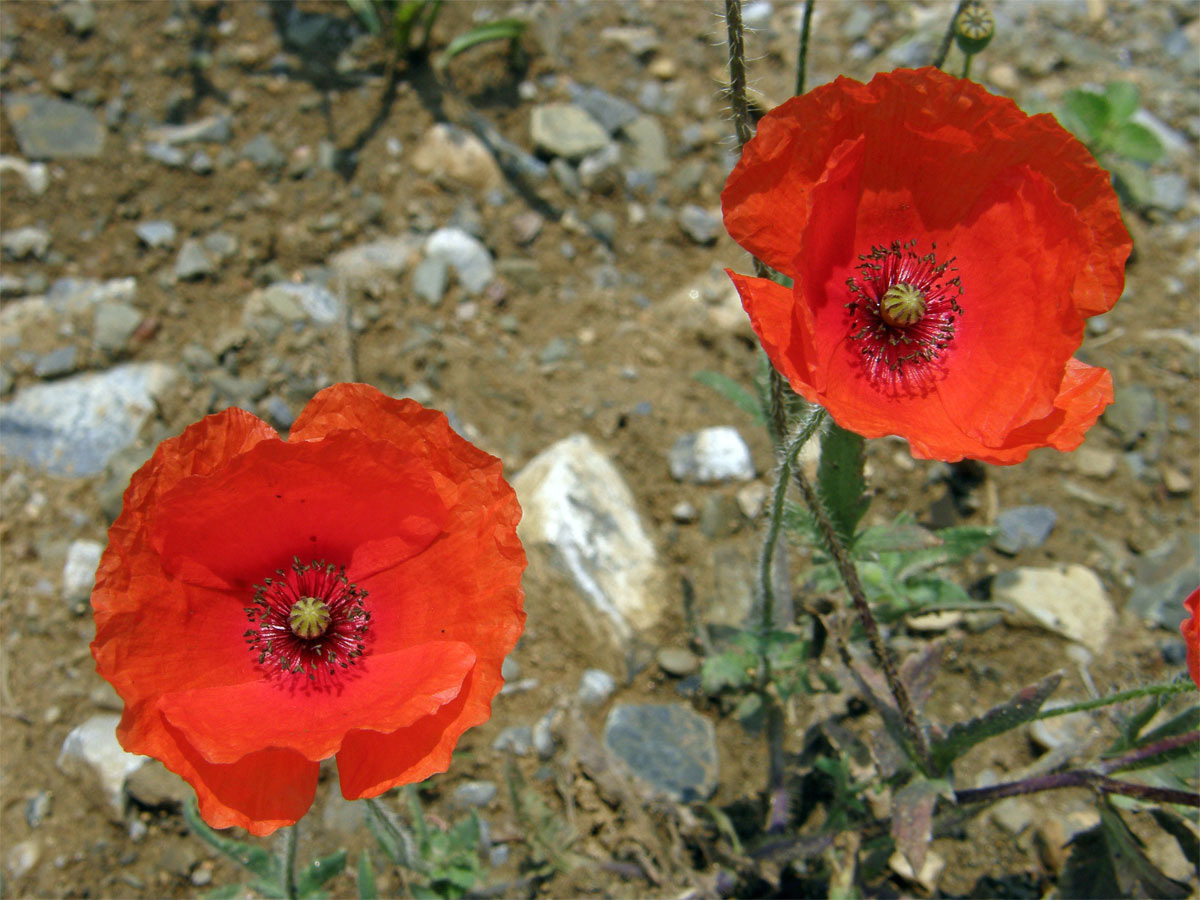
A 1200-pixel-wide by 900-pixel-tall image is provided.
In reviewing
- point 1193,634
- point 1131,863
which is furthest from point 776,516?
point 1131,863

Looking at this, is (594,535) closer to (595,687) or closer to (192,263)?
(595,687)

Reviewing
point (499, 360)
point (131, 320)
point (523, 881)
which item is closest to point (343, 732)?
point (523, 881)

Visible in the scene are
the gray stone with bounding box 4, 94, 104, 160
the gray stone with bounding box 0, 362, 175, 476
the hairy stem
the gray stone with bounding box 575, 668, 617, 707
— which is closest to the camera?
the hairy stem

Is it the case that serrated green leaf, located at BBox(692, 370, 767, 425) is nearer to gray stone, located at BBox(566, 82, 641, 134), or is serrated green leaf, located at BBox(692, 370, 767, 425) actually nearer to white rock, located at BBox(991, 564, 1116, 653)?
white rock, located at BBox(991, 564, 1116, 653)

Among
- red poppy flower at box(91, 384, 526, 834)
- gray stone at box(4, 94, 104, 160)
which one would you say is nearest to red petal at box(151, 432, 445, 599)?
red poppy flower at box(91, 384, 526, 834)

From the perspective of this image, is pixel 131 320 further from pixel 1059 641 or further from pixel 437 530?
pixel 1059 641

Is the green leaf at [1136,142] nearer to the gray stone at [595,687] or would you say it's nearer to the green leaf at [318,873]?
the gray stone at [595,687]

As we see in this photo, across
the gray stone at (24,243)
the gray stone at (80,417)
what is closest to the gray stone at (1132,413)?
the gray stone at (80,417)
